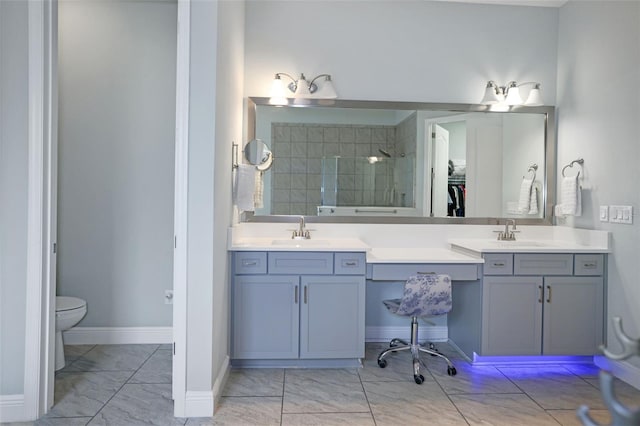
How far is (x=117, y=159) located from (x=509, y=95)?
3.10 metres

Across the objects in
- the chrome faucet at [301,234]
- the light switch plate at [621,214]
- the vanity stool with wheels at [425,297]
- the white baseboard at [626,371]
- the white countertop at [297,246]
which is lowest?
the white baseboard at [626,371]

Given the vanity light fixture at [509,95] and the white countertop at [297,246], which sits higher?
the vanity light fixture at [509,95]

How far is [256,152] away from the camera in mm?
2963

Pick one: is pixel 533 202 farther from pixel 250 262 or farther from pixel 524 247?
pixel 250 262

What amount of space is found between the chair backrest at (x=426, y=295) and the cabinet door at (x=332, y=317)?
306 millimetres

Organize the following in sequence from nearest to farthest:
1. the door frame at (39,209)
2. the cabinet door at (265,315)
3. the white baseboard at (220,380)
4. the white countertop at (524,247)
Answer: the door frame at (39,209) → the white baseboard at (220,380) → the cabinet door at (265,315) → the white countertop at (524,247)

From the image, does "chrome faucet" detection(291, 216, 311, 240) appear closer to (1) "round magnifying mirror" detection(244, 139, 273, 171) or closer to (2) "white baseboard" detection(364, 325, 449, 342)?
(1) "round magnifying mirror" detection(244, 139, 273, 171)

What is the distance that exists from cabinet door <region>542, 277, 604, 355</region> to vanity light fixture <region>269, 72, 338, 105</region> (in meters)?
2.08

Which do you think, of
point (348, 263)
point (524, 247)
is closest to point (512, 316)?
point (524, 247)

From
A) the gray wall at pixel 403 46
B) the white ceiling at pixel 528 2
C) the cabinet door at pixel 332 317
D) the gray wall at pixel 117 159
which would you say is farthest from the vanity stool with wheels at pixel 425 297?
the white ceiling at pixel 528 2

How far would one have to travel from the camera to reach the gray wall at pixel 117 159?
3.14m

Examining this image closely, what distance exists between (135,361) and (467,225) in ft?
8.76

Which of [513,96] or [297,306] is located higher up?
[513,96]

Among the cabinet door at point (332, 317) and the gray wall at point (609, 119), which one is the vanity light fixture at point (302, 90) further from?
the gray wall at point (609, 119)
